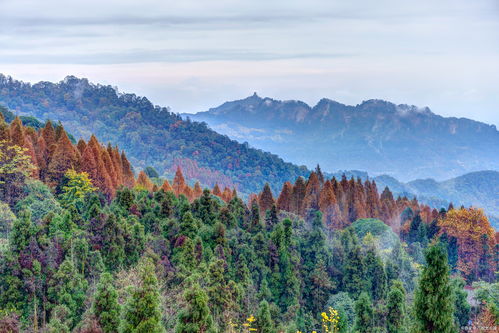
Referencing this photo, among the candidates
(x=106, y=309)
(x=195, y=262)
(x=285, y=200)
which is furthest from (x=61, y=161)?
(x=285, y=200)

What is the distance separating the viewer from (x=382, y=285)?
3375 cm

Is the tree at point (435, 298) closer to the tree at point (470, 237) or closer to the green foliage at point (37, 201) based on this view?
the green foliage at point (37, 201)

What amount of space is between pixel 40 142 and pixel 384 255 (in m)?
25.0

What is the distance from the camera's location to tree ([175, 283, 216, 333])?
15.7 meters

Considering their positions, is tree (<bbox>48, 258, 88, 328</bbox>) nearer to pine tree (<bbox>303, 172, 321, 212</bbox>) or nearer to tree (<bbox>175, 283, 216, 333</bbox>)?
tree (<bbox>175, 283, 216, 333</bbox>)

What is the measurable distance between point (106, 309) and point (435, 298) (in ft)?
31.7

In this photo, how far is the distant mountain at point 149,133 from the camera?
124 meters

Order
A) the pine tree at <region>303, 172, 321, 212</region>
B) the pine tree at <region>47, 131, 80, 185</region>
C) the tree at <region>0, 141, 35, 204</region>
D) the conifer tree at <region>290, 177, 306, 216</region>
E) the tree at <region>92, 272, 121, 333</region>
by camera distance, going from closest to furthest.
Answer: the tree at <region>92, 272, 121, 333</region> → the tree at <region>0, 141, 35, 204</region> → the pine tree at <region>47, 131, 80, 185</region> → the pine tree at <region>303, 172, 321, 212</region> → the conifer tree at <region>290, 177, 306, 216</region>

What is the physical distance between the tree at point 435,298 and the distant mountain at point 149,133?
333 feet

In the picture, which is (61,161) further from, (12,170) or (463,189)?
(463,189)

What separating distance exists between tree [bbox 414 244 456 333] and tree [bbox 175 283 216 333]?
5.78 meters

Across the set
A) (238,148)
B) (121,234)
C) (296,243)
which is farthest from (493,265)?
(238,148)

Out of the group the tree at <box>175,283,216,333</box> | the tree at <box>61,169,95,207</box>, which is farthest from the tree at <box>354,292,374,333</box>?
the tree at <box>61,169,95,207</box>

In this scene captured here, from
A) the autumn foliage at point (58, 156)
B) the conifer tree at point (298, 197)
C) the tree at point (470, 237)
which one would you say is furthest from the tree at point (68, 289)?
the tree at point (470, 237)
